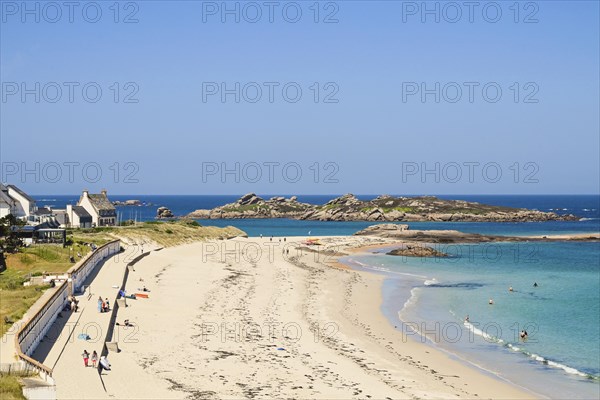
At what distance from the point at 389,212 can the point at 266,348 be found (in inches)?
5242

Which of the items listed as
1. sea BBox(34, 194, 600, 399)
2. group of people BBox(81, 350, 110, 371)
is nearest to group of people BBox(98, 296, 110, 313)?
group of people BBox(81, 350, 110, 371)

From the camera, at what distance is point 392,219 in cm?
15388

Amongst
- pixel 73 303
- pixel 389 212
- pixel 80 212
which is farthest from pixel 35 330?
pixel 389 212

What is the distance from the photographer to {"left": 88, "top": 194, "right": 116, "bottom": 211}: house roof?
77.6 metres

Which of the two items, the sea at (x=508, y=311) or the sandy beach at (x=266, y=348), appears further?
the sea at (x=508, y=311)

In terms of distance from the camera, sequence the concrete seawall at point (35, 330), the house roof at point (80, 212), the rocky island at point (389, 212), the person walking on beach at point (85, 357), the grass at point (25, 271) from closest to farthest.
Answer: the concrete seawall at point (35, 330), the person walking on beach at point (85, 357), the grass at point (25, 271), the house roof at point (80, 212), the rocky island at point (389, 212)

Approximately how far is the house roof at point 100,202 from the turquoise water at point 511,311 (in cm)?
3380

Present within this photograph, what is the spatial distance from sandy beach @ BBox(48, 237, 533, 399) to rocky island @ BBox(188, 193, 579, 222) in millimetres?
110437

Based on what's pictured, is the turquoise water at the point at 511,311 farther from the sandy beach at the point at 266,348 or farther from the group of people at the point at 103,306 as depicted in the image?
the group of people at the point at 103,306

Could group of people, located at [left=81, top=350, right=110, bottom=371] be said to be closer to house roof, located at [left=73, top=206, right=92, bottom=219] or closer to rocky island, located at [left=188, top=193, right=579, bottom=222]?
house roof, located at [left=73, top=206, right=92, bottom=219]

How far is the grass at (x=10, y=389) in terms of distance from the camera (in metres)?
15.6

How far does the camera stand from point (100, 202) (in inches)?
3127

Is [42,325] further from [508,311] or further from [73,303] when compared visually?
[508,311]

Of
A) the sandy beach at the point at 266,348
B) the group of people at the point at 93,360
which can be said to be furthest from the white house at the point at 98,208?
the group of people at the point at 93,360
